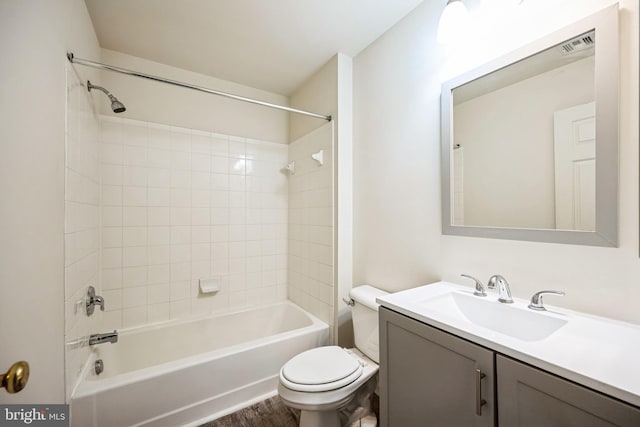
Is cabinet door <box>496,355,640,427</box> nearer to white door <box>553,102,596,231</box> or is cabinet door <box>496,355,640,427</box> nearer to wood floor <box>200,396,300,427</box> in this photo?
white door <box>553,102,596,231</box>

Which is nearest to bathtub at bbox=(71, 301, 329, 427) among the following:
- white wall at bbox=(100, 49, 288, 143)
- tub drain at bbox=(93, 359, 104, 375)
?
tub drain at bbox=(93, 359, 104, 375)

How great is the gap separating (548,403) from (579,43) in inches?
46.5

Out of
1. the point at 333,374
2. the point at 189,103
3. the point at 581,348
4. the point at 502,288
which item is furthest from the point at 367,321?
the point at 189,103

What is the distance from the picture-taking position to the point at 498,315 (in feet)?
3.35

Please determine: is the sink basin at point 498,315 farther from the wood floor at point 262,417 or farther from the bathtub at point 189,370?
the wood floor at point 262,417

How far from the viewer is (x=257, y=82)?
2367 mm

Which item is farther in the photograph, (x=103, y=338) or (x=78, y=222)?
(x=103, y=338)

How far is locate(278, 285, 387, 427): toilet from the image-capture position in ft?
4.01

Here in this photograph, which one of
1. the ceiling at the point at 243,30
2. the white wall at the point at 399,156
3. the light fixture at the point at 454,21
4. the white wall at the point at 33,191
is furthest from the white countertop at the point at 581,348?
the ceiling at the point at 243,30

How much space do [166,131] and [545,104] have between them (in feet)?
7.97

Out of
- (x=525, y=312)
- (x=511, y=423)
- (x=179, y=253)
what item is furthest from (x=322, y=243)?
(x=511, y=423)

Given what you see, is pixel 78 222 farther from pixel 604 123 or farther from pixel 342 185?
pixel 604 123

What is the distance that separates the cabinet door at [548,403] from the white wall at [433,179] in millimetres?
465

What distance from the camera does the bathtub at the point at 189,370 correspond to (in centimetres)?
132
